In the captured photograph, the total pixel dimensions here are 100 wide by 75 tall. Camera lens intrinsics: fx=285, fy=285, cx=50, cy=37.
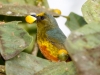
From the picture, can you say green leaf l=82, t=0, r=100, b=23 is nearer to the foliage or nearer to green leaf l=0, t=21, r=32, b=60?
the foliage

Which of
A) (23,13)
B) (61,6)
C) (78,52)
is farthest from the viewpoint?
(61,6)

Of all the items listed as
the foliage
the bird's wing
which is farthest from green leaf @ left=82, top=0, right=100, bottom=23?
the bird's wing

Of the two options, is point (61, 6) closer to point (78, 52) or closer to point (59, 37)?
point (59, 37)

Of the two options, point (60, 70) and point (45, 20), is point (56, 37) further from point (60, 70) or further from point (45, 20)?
point (60, 70)

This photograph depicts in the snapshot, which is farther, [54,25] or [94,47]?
[54,25]

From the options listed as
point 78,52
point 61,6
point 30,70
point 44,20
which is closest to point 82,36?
point 78,52

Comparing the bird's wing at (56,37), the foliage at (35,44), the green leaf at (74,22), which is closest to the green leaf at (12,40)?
the foliage at (35,44)

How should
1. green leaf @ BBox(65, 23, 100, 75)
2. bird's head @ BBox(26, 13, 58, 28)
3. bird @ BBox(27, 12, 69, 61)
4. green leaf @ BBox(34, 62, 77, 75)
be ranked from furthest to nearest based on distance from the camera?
bird's head @ BBox(26, 13, 58, 28), bird @ BBox(27, 12, 69, 61), green leaf @ BBox(34, 62, 77, 75), green leaf @ BBox(65, 23, 100, 75)
